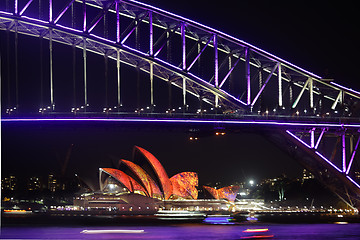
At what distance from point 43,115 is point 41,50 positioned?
1148 centimetres

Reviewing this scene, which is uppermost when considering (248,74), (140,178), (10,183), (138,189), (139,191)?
(248,74)

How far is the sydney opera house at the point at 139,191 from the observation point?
70.9 m

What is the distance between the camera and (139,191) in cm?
7125

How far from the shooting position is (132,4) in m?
55.5

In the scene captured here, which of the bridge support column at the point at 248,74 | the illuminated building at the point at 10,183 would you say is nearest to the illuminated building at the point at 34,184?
the illuminated building at the point at 10,183

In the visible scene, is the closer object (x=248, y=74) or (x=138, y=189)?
(x=248, y=74)

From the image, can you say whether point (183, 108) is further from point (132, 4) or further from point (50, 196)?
point (50, 196)

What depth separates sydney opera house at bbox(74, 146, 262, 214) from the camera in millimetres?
70875

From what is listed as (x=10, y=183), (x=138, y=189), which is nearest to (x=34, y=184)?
(x=10, y=183)

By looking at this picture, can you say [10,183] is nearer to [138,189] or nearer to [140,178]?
[138,189]

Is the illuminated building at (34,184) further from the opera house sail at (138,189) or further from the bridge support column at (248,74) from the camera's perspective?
the bridge support column at (248,74)

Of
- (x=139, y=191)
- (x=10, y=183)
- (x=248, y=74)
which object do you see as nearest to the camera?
(x=248, y=74)

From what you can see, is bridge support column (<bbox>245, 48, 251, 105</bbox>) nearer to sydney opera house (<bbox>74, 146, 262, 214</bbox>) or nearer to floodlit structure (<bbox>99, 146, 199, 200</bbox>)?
sydney opera house (<bbox>74, 146, 262, 214</bbox>)

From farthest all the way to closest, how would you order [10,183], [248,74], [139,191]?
[10,183] → [139,191] → [248,74]
